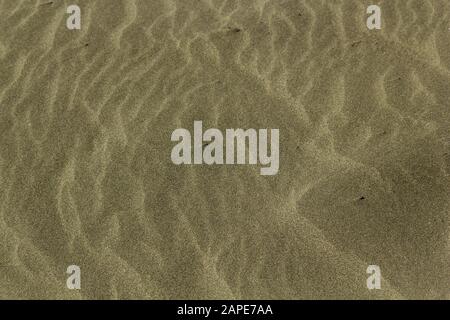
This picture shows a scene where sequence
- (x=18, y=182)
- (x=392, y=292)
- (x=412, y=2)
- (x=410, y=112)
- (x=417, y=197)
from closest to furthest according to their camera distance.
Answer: (x=392, y=292) → (x=417, y=197) → (x=18, y=182) → (x=410, y=112) → (x=412, y=2)

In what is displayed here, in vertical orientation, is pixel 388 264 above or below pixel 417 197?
below

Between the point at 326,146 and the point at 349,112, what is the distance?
345 millimetres

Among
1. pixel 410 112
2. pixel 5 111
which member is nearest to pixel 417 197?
pixel 410 112

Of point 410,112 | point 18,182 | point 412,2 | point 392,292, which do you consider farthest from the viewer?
point 412,2

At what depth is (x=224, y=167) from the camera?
3.24 m

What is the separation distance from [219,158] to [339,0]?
1924 mm

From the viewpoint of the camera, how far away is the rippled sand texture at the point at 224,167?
2815mm

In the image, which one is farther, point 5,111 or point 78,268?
point 5,111

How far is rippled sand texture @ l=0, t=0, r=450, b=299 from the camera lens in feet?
9.24

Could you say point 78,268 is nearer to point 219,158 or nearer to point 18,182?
point 18,182
